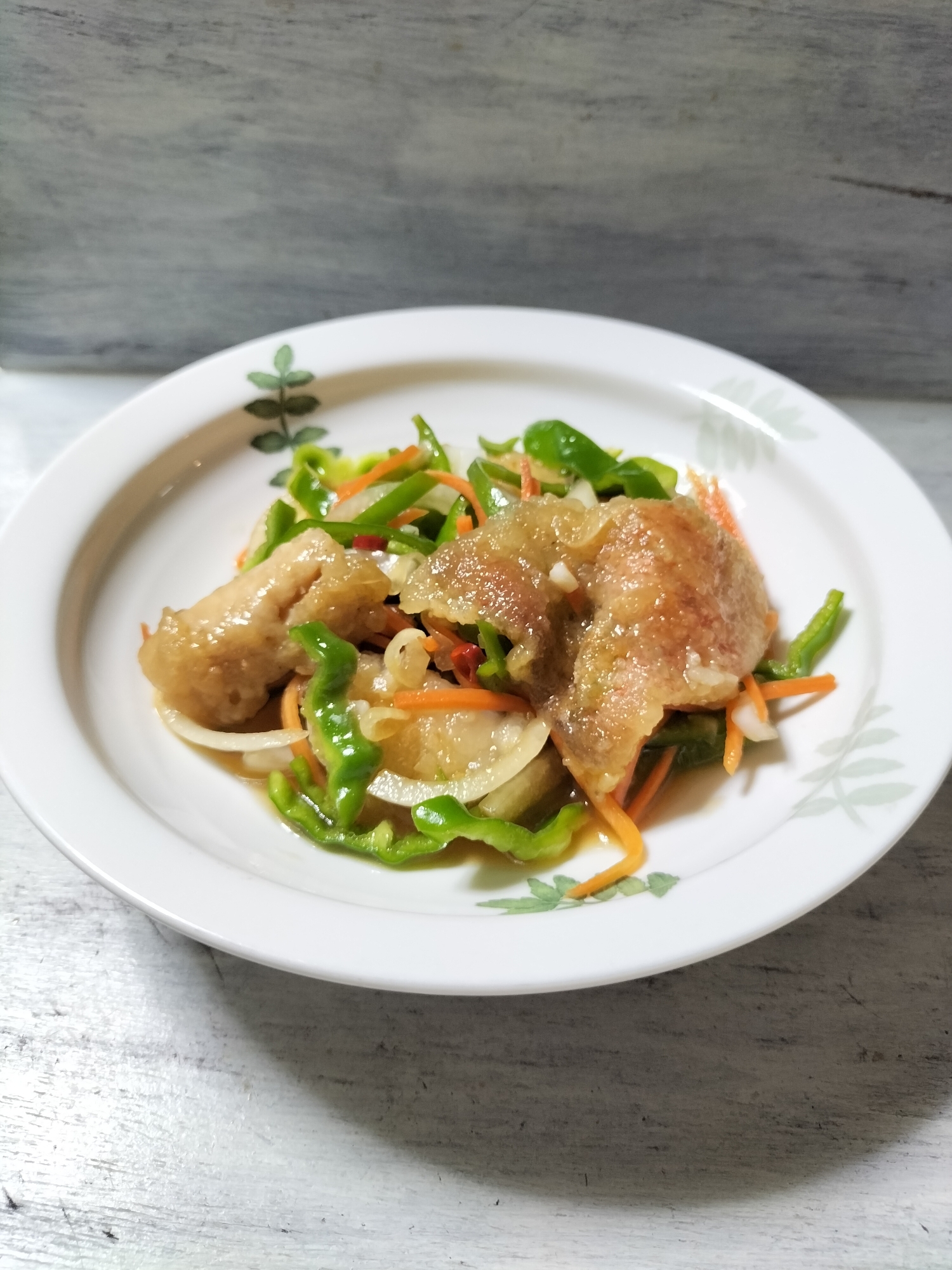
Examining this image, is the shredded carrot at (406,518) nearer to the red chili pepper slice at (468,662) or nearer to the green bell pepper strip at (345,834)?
the red chili pepper slice at (468,662)

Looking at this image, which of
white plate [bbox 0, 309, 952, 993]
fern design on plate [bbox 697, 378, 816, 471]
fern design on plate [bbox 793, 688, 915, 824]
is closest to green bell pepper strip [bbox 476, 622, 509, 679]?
white plate [bbox 0, 309, 952, 993]

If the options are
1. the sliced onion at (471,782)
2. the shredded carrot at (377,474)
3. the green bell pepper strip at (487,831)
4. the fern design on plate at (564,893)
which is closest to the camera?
the fern design on plate at (564,893)

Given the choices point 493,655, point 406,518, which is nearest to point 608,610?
point 493,655

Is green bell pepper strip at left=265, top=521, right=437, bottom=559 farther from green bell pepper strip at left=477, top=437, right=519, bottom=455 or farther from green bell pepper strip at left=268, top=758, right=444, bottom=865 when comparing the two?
green bell pepper strip at left=268, top=758, right=444, bottom=865

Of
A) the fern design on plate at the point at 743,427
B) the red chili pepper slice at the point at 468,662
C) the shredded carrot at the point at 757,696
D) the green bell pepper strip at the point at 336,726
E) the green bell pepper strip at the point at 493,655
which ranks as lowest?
the green bell pepper strip at the point at 336,726

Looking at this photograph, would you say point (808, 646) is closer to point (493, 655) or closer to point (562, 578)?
point (562, 578)

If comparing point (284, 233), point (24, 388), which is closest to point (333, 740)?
point (284, 233)

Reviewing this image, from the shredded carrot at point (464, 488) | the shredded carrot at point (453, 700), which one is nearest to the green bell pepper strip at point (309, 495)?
the shredded carrot at point (464, 488)
